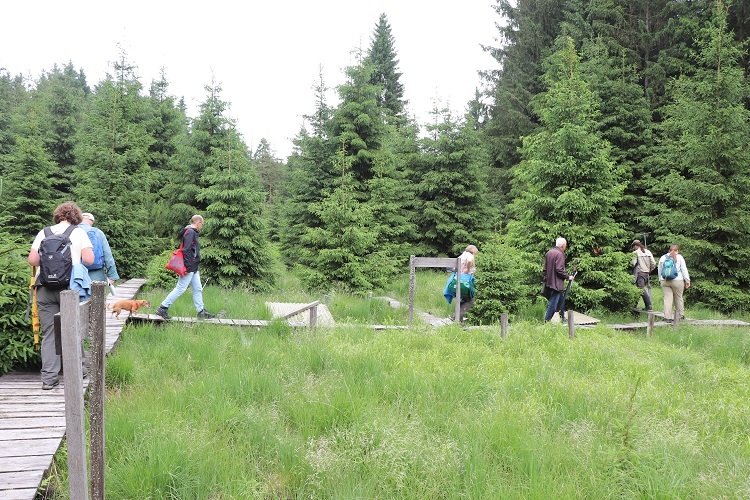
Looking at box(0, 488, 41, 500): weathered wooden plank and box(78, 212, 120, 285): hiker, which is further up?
box(78, 212, 120, 285): hiker

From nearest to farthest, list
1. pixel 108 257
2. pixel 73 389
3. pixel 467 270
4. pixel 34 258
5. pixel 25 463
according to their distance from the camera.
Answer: pixel 73 389
pixel 25 463
pixel 34 258
pixel 108 257
pixel 467 270

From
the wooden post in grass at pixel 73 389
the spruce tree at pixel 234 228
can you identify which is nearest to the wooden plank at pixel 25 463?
the wooden post in grass at pixel 73 389

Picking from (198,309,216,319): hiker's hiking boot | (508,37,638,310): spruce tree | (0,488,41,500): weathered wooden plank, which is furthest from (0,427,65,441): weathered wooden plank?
(508,37,638,310): spruce tree

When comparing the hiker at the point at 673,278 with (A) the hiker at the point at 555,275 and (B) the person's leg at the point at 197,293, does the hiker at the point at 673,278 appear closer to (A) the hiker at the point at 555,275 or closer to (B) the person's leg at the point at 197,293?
(A) the hiker at the point at 555,275

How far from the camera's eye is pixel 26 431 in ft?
13.2

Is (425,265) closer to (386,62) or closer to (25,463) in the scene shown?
(25,463)

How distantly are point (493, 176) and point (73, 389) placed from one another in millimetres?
24749

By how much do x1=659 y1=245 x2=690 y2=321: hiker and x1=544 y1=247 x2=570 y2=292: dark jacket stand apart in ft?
11.6

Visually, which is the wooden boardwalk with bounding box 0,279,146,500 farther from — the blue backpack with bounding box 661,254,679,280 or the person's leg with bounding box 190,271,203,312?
the blue backpack with bounding box 661,254,679,280

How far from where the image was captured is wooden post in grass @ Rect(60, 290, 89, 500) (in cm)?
265

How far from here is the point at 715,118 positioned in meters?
14.4

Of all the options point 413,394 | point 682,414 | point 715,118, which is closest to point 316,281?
point 413,394

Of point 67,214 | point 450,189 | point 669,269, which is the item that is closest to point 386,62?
point 450,189

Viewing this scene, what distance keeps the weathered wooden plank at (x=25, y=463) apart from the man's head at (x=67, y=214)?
3.00 meters
